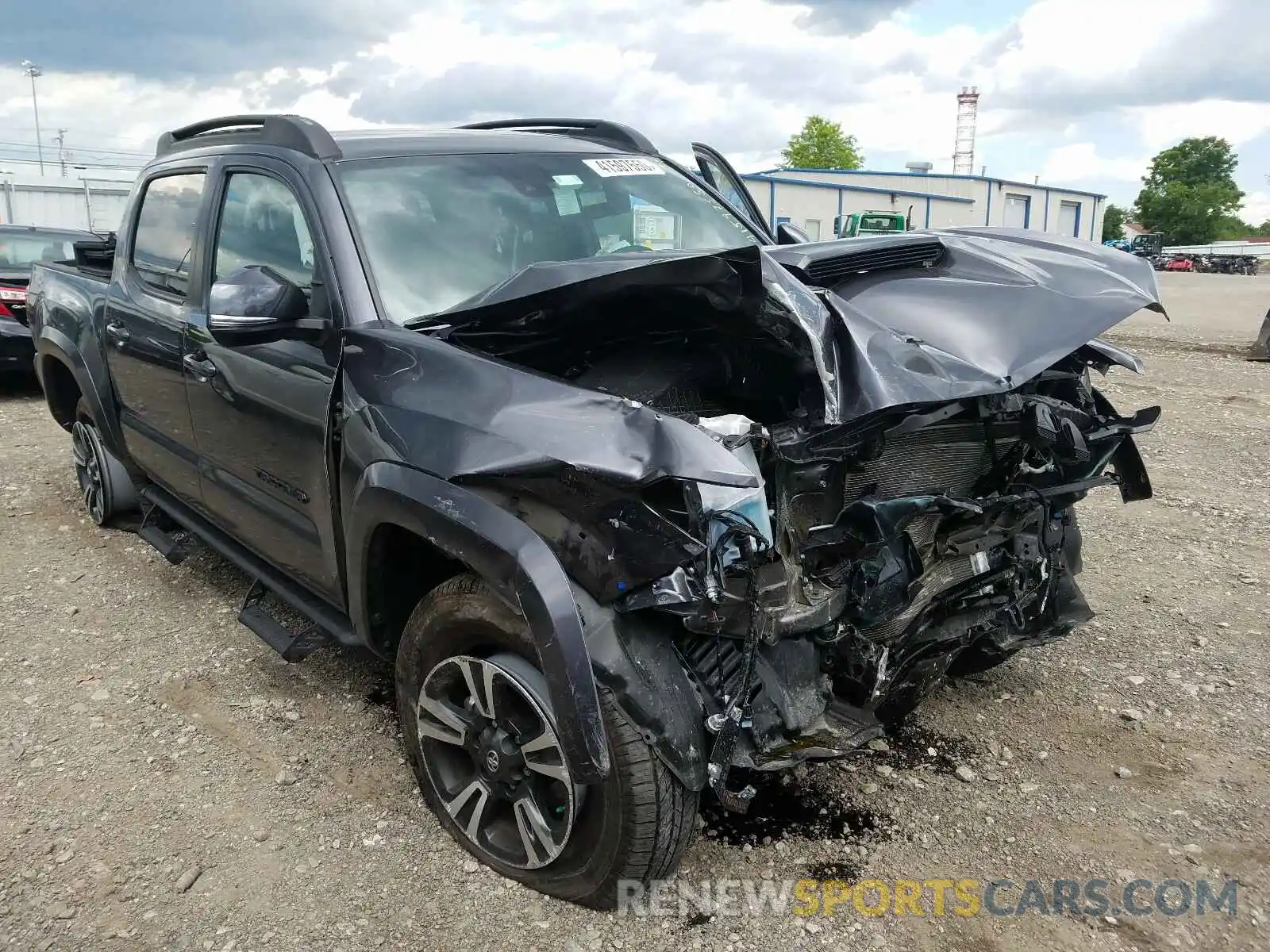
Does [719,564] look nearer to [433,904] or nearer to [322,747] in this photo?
[433,904]

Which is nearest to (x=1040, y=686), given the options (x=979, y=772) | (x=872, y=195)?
(x=979, y=772)

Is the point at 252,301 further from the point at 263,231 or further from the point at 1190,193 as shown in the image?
the point at 1190,193

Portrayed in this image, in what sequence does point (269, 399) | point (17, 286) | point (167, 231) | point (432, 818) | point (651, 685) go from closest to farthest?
point (651, 685)
point (432, 818)
point (269, 399)
point (167, 231)
point (17, 286)

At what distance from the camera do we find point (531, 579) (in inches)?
84.0

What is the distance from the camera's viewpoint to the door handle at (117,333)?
418cm

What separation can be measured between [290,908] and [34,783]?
3.94 ft

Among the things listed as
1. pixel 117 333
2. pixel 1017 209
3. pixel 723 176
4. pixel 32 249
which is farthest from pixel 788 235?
pixel 1017 209

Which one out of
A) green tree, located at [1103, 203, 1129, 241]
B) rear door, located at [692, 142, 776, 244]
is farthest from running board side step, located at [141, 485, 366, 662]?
green tree, located at [1103, 203, 1129, 241]

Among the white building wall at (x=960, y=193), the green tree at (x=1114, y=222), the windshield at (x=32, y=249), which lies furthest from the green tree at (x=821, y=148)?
the windshield at (x=32, y=249)

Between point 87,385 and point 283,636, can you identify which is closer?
point 283,636

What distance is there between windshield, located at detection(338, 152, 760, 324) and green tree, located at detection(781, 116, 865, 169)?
199 ft

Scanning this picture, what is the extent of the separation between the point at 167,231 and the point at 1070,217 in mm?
62472

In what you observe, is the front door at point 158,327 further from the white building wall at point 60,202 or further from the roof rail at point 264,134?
the white building wall at point 60,202

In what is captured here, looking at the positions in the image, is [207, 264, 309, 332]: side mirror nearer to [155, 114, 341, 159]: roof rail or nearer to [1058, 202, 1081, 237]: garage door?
[155, 114, 341, 159]: roof rail
